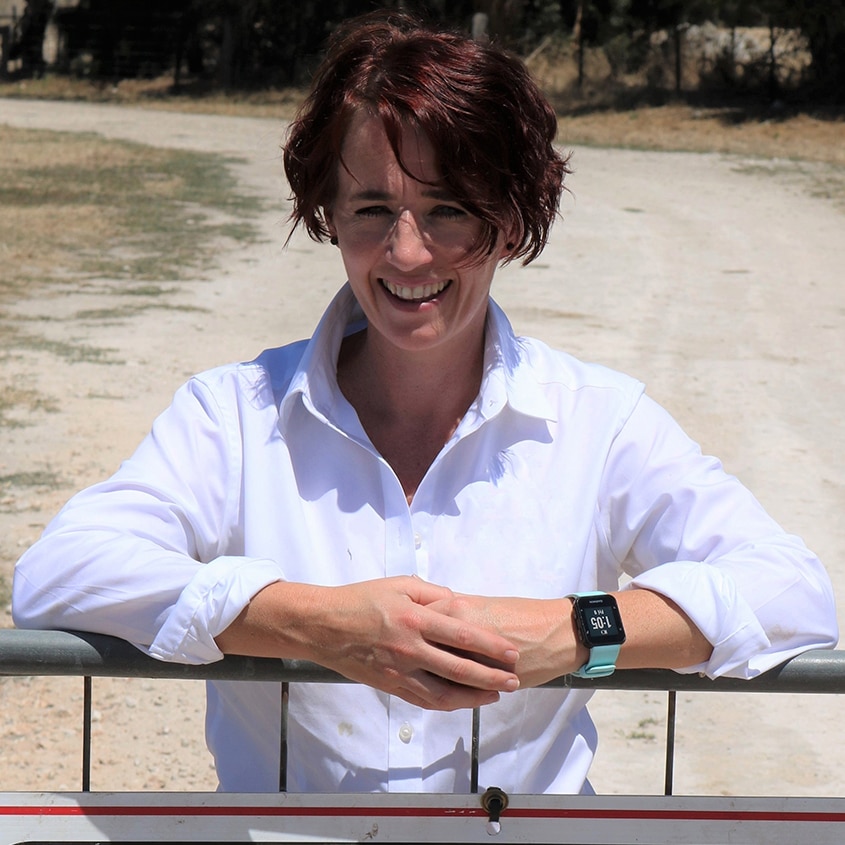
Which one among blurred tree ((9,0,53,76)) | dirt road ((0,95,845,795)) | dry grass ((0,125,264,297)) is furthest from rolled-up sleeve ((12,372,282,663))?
blurred tree ((9,0,53,76))

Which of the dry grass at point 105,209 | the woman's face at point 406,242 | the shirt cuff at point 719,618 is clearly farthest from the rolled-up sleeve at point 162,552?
the dry grass at point 105,209

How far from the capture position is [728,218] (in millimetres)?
14414

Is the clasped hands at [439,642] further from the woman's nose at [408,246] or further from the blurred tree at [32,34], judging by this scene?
the blurred tree at [32,34]

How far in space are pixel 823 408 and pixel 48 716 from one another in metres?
5.07

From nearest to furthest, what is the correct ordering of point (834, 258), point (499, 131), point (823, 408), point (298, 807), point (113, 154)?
point (298, 807) < point (499, 131) < point (823, 408) < point (834, 258) < point (113, 154)

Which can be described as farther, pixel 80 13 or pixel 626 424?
pixel 80 13

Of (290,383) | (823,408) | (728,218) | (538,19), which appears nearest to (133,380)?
(823,408)

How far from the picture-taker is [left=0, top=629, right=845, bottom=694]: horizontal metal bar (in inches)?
63.1

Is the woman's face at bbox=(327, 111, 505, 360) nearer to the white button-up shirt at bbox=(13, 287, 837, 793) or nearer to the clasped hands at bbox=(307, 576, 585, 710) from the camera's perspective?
the white button-up shirt at bbox=(13, 287, 837, 793)

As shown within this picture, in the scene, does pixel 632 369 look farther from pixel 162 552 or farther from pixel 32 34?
pixel 32 34

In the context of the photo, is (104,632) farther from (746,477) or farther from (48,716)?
(746,477)

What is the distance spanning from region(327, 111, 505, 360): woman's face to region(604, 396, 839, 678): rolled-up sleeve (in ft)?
1.01

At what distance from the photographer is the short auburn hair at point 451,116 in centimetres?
178

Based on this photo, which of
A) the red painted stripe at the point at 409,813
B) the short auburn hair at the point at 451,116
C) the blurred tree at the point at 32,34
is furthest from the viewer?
the blurred tree at the point at 32,34
